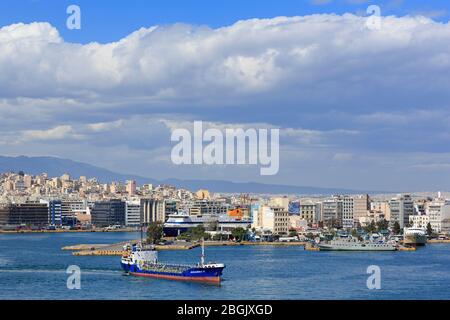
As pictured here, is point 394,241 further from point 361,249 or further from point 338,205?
point 338,205

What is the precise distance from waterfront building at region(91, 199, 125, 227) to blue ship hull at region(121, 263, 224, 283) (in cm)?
2066

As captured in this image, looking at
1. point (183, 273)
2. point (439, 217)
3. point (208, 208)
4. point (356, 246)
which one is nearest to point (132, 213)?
point (208, 208)

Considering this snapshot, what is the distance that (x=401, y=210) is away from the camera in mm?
23938

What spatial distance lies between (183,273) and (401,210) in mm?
16393

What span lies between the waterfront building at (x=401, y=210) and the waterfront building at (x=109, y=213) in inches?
385

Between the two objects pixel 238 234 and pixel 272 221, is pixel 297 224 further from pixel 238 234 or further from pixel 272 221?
pixel 238 234

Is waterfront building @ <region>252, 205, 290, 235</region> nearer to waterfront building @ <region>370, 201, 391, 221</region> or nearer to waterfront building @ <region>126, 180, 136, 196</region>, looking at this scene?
waterfront building @ <region>370, 201, 391, 221</region>

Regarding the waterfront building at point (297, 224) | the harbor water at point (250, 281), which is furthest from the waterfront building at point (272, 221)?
the harbor water at point (250, 281)

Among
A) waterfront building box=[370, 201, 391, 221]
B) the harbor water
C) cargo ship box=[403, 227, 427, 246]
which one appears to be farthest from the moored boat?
waterfront building box=[370, 201, 391, 221]

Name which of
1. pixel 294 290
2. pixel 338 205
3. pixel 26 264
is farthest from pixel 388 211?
pixel 294 290

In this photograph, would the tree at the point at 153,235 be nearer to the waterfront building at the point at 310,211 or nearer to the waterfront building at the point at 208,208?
the waterfront building at the point at 310,211

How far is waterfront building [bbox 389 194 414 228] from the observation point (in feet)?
78.4
